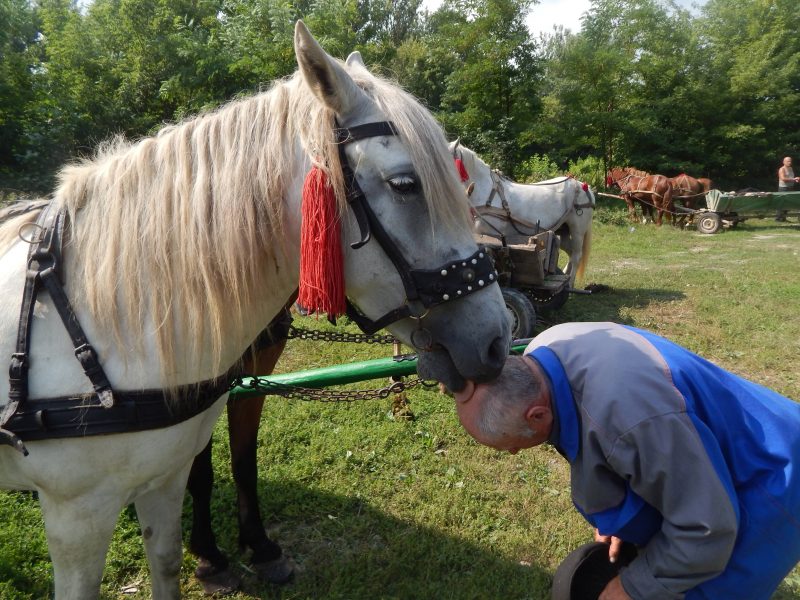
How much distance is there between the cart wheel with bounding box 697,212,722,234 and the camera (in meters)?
14.1

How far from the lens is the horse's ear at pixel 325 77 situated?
1.15 metres

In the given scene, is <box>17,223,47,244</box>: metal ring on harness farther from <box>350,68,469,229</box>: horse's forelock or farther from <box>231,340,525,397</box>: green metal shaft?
<box>231,340,525,397</box>: green metal shaft

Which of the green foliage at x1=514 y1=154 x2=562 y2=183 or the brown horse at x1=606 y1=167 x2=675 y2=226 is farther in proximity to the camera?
the green foliage at x1=514 y1=154 x2=562 y2=183

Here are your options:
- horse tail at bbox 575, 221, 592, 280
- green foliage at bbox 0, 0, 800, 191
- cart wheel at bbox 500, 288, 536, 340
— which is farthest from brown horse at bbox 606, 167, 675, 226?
cart wheel at bbox 500, 288, 536, 340

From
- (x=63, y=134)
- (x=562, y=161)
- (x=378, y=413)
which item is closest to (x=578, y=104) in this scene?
(x=562, y=161)

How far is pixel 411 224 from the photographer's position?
128 cm

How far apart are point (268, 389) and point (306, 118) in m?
1.24

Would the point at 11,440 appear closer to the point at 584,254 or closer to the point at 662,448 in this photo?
the point at 662,448

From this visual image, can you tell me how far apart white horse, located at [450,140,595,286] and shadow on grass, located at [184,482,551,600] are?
173 inches

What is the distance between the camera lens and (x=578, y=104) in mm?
20406

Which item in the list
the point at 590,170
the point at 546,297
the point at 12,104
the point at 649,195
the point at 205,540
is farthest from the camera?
the point at 590,170

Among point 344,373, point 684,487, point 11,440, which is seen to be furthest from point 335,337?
point 684,487

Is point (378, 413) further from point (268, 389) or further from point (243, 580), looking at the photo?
point (268, 389)

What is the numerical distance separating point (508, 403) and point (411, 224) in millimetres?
540
